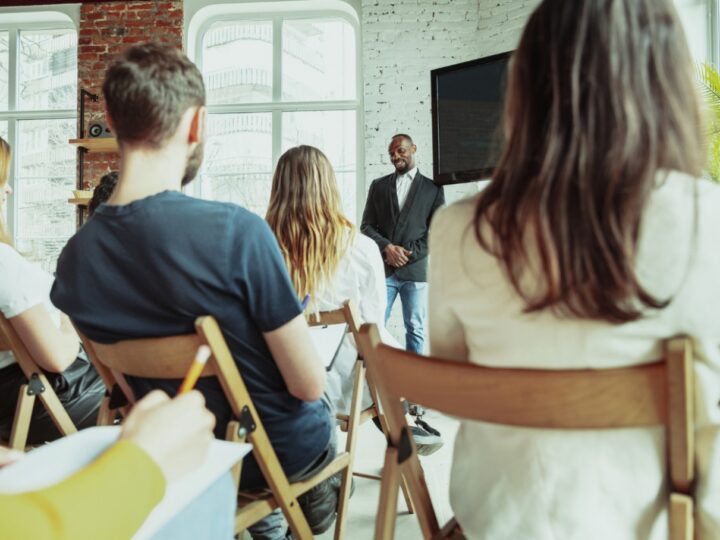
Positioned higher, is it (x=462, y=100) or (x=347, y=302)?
(x=462, y=100)

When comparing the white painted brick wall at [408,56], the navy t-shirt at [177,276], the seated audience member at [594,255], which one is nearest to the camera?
the seated audience member at [594,255]

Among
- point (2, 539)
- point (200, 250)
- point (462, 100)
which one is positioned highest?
point (462, 100)

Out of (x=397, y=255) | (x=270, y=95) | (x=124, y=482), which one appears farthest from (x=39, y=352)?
(x=270, y=95)

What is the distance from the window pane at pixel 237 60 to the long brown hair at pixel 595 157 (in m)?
5.32

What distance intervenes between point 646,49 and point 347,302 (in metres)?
1.02

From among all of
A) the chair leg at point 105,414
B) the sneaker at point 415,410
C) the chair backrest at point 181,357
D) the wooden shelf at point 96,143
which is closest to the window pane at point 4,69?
the wooden shelf at point 96,143

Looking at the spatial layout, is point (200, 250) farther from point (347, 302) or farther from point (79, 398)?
point (79, 398)

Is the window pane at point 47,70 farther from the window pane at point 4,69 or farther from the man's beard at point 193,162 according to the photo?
the man's beard at point 193,162

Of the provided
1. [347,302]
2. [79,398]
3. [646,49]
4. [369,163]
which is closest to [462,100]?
[369,163]

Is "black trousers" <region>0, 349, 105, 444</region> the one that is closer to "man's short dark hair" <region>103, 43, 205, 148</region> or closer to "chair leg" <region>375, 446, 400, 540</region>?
"man's short dark hair" <region>103, 43, 205, 148</region>

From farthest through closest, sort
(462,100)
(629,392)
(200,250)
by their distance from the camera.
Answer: (462,100)
(200,250)
(629,392)

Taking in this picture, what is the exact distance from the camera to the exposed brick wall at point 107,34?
206 inches

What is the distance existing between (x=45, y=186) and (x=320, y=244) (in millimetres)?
4983

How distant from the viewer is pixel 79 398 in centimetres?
168
